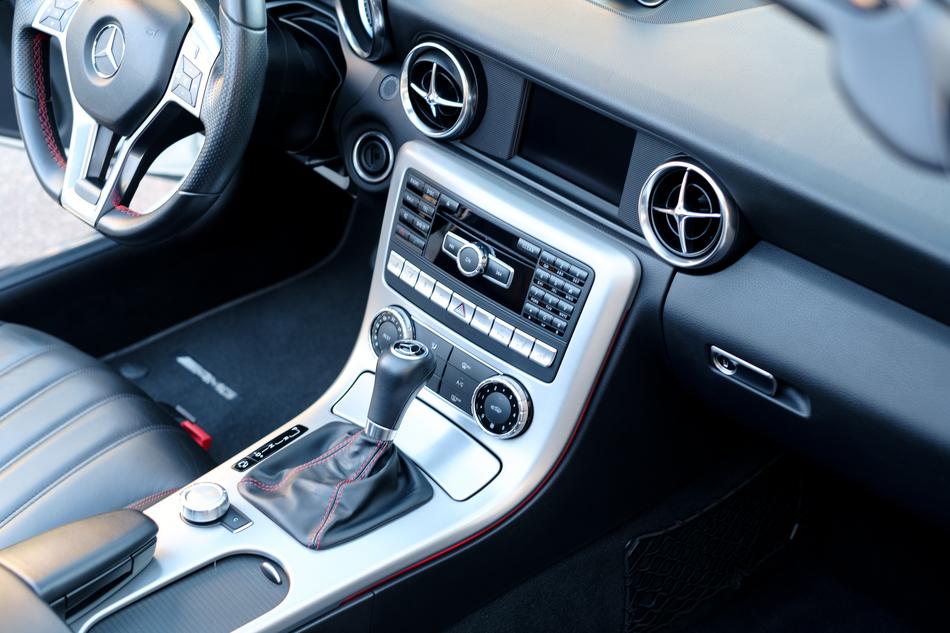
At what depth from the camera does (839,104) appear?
1.03m

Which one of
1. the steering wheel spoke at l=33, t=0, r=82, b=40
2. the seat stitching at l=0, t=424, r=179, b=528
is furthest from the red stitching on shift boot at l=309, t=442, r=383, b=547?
the steering wheel spoke at l=33, t=0, r=82, b=40

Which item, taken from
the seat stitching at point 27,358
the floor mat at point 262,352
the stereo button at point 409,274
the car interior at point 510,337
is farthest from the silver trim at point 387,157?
the floor mat at point 262,352

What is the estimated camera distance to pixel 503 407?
1.32 m

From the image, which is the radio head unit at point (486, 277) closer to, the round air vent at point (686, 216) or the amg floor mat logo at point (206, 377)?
the round air vent at point (686, 216)

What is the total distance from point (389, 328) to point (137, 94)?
46 cm

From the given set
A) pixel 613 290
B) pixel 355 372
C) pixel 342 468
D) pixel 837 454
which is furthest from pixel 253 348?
pixel 837 454

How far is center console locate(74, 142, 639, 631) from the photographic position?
1.17 m

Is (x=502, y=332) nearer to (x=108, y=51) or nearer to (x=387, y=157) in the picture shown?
(x=387, y=157)

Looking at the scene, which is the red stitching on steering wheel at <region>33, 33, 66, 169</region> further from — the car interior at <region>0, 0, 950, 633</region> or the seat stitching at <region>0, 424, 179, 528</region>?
the seat stitching at <region>0, 424, 179, 528</region>

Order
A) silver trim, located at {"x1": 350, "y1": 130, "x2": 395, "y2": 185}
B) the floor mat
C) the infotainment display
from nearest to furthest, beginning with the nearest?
1. the infotainment display
2. silver trim, located at {"x1": 350, "y1": 130, "x2": 395, "y2": 185}
3. the floor mat

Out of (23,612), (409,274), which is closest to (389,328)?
(409,274)

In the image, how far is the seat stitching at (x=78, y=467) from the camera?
1.27 metres

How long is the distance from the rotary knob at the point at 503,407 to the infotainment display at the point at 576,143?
0.89 ft

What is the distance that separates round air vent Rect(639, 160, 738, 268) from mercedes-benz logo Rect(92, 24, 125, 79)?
714mm
